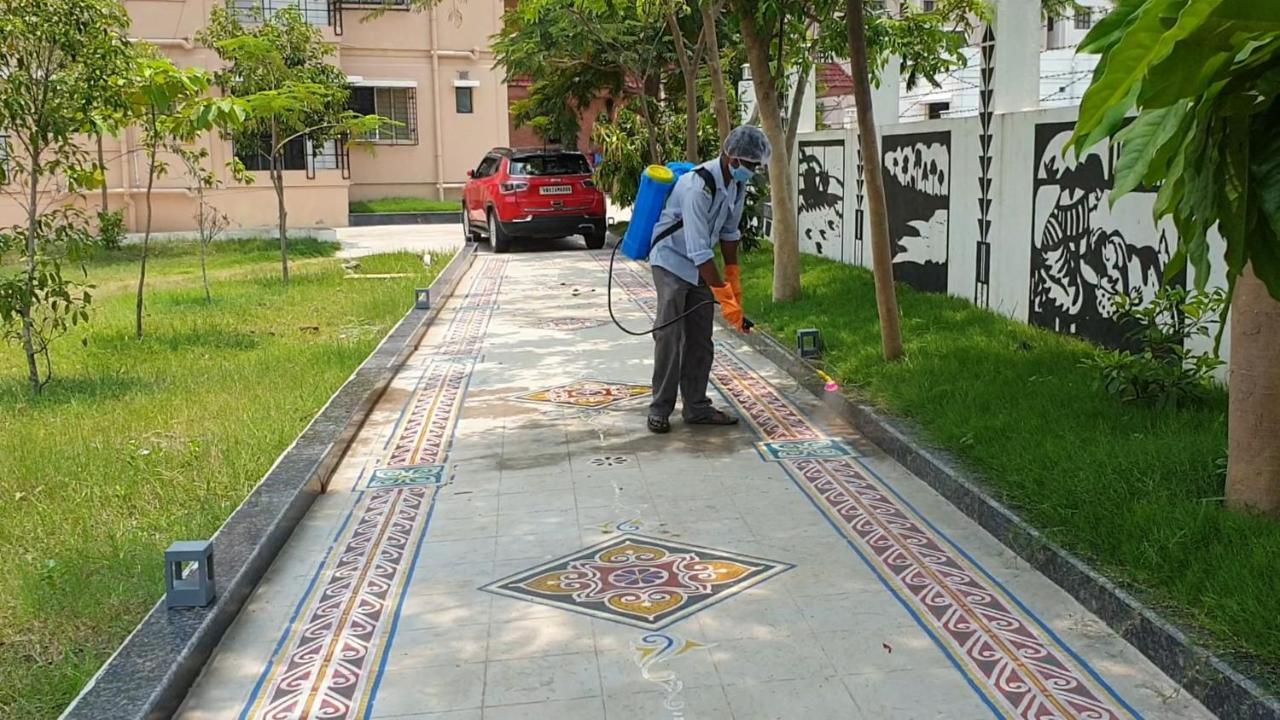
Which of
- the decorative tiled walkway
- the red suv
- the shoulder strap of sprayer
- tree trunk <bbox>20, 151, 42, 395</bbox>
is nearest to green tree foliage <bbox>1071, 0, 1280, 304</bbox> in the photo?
the decorative tiled walkway

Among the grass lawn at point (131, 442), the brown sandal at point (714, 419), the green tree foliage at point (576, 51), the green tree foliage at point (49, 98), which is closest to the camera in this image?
the grass lawn at point (131, 442)

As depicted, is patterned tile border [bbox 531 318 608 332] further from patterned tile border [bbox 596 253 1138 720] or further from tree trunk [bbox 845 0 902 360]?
patterned tile border [bbox 596 253 1138 720]

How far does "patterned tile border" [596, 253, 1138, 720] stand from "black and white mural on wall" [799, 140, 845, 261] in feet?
26.4

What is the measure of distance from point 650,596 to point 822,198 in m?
10.8

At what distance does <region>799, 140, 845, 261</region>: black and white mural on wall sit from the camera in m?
14.1

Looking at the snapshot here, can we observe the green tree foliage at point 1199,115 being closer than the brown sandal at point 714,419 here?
Yes

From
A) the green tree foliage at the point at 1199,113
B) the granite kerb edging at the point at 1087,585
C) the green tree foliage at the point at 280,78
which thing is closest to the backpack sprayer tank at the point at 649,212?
the granite kerb edging at the point at 1087,585

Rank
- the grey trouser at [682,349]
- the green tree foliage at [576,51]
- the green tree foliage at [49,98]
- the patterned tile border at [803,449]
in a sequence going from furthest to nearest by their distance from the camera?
1. the green tree foliage at [576,51]
2. the green tree foliage at [49,98]
3. the grey trouser at [682,349]
4. the patterned tile border at [803,449]

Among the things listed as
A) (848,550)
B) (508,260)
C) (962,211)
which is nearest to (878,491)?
(848,550)

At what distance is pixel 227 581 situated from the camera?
4.58m

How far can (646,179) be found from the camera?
7270 millimetres

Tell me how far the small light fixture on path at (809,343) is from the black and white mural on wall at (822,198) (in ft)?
17.9

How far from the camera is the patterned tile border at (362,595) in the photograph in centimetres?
389

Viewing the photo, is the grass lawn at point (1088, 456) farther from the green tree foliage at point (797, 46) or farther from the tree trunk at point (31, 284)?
the tree trunk at point (31, 284)
